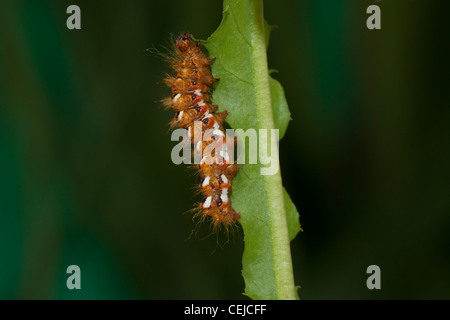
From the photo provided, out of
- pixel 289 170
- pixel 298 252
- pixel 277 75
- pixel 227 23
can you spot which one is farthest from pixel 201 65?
pixel 298 252

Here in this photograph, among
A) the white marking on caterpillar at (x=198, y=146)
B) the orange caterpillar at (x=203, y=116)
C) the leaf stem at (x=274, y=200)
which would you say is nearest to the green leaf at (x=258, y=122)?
the leaf stem at (x=274, y=200)

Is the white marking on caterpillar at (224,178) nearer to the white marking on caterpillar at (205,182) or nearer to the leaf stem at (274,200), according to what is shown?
the white marking on caterpillar at (205,182)

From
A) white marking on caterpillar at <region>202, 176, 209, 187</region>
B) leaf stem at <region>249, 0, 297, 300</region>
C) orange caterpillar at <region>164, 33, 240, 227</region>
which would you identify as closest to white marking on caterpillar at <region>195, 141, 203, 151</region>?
orange caterpillar at <region>164, 33, 240, 227</region>

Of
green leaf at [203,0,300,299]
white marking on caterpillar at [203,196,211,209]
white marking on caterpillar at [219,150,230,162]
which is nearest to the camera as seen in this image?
green leaf at [203,0,300,299]

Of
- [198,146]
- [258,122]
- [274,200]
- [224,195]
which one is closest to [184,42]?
[198,146]

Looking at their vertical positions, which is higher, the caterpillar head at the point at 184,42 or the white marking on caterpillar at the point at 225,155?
the caterpillar head at the point at 184,42

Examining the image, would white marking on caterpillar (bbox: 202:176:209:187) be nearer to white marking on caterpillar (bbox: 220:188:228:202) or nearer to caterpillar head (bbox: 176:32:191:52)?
white marking on caterpillar (bbox: 220:188:228:202)
